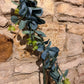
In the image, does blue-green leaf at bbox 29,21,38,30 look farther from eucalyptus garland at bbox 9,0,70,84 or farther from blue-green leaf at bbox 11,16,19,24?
blue-green leaf at bbox 11,16,19,24

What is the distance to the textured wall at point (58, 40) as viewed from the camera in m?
0.87

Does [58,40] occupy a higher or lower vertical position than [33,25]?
lower

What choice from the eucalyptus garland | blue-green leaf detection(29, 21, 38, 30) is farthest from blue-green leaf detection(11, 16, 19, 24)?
blue-green leaf detection(29, 21, 38, 30)

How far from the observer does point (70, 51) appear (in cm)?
112

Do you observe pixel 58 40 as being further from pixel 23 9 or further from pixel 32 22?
pixel 23 9

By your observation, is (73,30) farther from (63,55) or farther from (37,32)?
(37,32)

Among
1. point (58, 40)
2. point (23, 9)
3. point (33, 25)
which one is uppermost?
point (23, 9)

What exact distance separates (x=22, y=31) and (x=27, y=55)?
19 cm

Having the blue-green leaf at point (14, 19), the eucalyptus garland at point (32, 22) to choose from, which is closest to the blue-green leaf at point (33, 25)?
the eucalyptus garland at point (32, 22)

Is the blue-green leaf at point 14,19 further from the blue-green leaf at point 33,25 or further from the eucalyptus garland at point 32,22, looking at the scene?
the blue-green leaf at point 33,25

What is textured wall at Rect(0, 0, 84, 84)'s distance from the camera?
2.84ft

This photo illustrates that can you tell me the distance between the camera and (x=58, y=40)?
1.03 meters

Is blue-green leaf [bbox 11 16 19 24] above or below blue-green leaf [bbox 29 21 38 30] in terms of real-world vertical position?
above

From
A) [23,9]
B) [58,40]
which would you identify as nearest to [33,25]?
[23,9]
